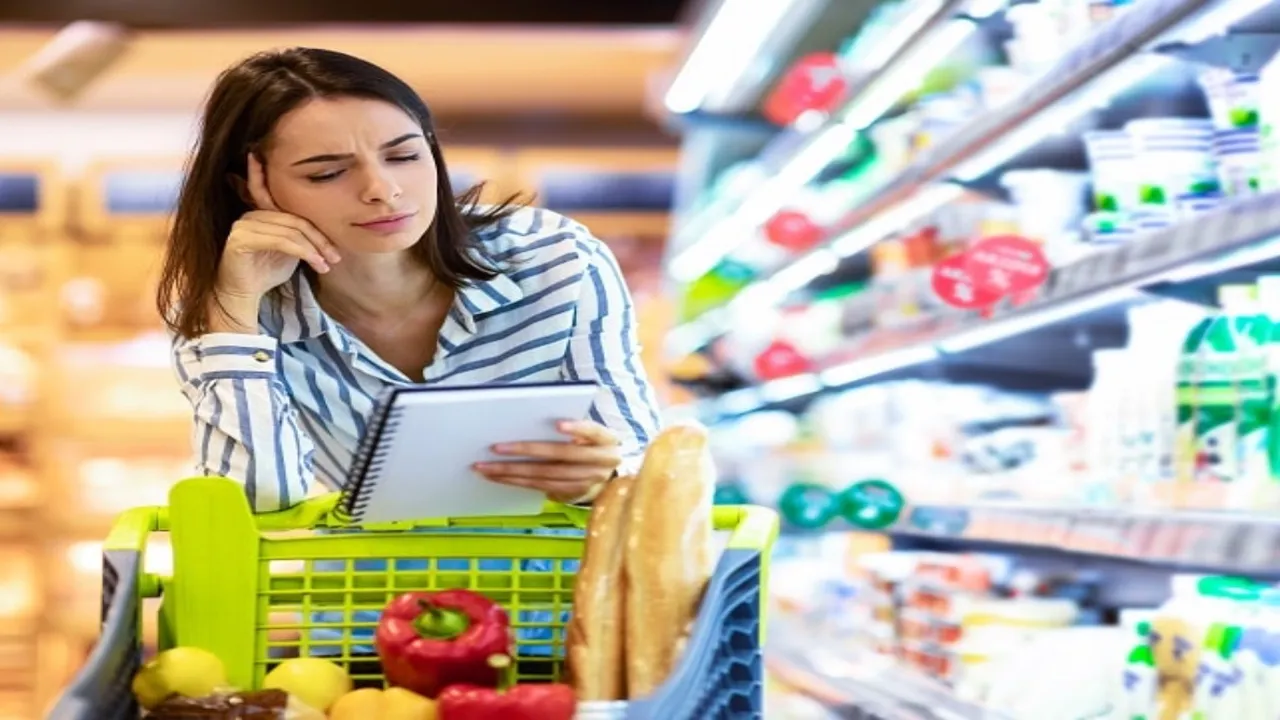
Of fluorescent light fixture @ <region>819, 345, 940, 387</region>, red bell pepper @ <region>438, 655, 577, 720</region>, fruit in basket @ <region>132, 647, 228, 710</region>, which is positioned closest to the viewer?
red bell pepper @ <region>438, 655, 577, 720</region>

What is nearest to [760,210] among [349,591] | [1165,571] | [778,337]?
[778,337]

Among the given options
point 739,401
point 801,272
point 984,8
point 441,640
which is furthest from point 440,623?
point 739,401

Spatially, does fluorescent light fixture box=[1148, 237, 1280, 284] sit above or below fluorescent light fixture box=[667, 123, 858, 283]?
below

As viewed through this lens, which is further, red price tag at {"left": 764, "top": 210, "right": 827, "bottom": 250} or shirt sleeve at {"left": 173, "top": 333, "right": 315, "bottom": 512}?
red price tag at {"left": 764, "top": 210, "right": 827, "bottom": 250}

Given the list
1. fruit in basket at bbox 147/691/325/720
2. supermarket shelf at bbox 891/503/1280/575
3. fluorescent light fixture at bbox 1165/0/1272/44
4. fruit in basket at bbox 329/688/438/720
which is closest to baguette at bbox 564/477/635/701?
fruit in basket at bbox 329/688/438/720

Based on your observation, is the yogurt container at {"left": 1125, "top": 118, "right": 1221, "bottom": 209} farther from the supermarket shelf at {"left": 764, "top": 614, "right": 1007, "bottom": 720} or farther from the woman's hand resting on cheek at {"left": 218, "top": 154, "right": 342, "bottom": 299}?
the woman's hand resting on cheek at {"left": 218, "top": 154, "right": 342, "bottom": 299}

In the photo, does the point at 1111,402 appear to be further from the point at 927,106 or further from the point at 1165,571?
the point at 927,106

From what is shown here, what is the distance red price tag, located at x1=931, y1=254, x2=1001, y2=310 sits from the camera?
2977 millimetres

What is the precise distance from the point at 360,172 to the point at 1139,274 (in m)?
1.07

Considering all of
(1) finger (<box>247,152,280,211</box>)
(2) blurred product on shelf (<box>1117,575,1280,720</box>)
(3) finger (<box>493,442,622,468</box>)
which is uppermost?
(1) finger (<box>247,152,280,211</box>)

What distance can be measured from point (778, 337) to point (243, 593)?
3.45 m

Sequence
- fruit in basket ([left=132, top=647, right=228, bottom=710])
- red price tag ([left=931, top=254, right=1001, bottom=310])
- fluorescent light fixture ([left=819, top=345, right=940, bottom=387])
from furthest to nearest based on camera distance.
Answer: fluorescent light fixture ([left=819, top=345, right=940, bottom=387]) → red price tag ([left=931, top=254, right=1001, bottom=310]) → fruit in basket ([left=132, top=647, right=228, bottom=710])

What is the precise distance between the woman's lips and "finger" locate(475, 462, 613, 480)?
1.06 ft

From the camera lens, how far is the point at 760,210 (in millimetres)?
5395
